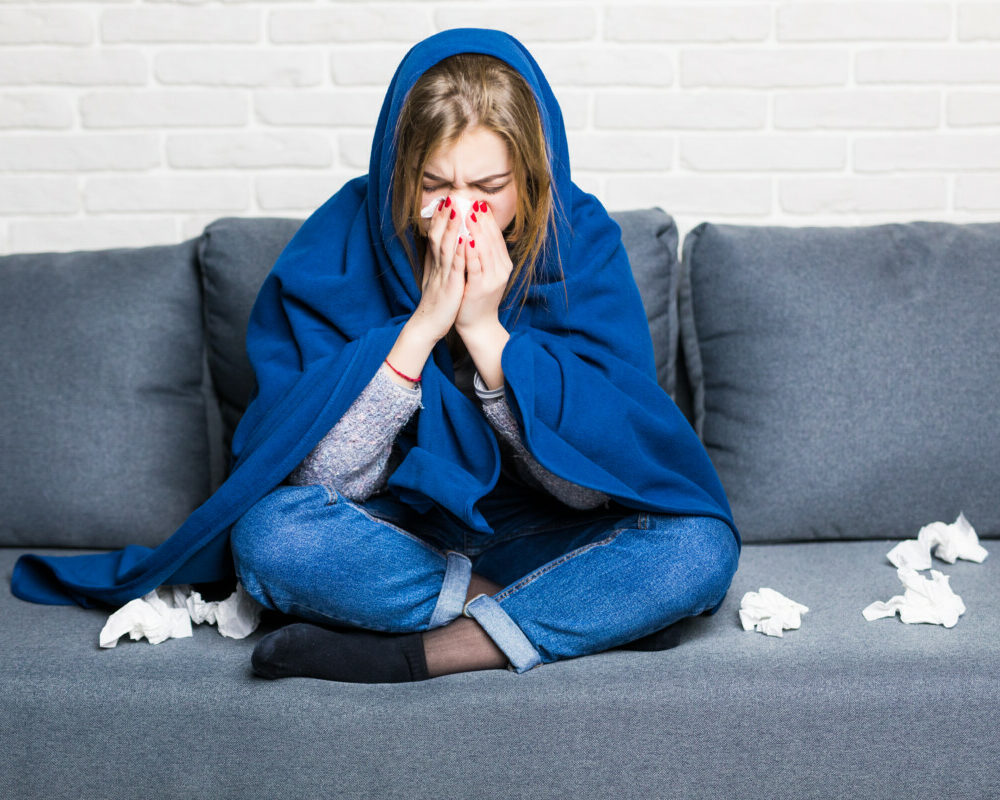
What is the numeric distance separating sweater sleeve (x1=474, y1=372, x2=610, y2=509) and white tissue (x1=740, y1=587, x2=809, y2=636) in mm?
221

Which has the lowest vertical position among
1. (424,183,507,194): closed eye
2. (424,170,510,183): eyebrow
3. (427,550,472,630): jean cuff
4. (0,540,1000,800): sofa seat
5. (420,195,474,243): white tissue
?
(0,540,1000,800): sofa seat

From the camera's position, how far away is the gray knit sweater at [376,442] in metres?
1.18

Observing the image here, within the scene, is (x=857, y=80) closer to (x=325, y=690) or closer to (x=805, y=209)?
(x=805, y=209)

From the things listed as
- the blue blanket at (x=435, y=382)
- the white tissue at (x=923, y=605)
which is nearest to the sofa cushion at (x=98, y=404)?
the blue blanket at (x=435, y=382)

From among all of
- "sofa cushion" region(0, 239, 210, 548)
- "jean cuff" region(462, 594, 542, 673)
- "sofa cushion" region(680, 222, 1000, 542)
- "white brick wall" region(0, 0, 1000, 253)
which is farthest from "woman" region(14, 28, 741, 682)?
"white brick wall" region(0, 0, 1000, 253)

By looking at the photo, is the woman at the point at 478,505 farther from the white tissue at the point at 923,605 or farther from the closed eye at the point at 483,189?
the white tissue at the point at 923,605

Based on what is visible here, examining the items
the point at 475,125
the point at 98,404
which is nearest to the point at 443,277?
the point at 475,125

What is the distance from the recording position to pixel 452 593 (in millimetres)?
1135

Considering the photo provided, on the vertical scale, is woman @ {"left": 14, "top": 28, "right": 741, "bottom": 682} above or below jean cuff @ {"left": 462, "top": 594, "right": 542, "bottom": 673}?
above

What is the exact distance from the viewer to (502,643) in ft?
3.56

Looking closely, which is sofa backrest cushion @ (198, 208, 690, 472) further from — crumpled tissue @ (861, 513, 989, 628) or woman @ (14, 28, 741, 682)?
crumpled tissue @ (861, 513, 989, 628)

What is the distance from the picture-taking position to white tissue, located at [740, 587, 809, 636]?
3.79 ft

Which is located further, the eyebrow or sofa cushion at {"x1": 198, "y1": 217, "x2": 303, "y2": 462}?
sofa cushion at {"x1": 198, "y1": 217, "x2": 303, "y2": 462}

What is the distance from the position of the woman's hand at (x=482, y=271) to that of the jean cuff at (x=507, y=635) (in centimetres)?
33
